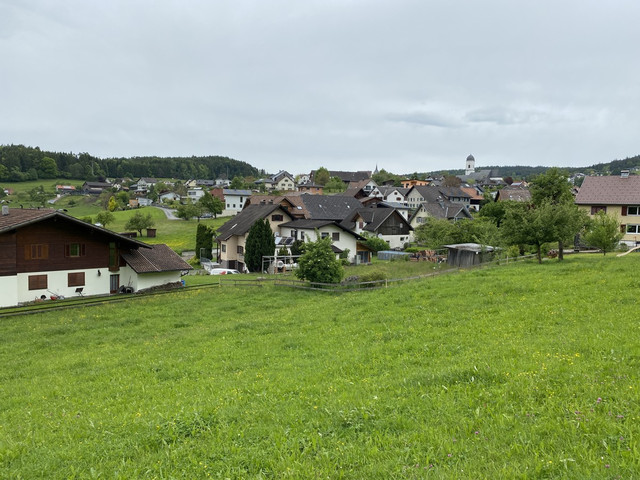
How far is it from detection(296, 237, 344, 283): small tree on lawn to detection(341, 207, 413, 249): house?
3807cm

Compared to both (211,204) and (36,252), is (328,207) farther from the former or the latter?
(36,252)

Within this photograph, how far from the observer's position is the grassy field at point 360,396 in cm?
642

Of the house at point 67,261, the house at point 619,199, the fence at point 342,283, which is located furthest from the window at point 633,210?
the house at point 67,261

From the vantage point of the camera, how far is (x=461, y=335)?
13617 mm

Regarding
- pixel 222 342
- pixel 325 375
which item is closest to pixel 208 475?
pixel 325 375

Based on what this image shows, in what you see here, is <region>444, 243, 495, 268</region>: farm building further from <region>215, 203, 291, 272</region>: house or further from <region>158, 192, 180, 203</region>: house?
<region>158, 192, 180, 203</region>: house

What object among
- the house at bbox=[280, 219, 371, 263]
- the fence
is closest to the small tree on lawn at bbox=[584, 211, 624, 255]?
the fence

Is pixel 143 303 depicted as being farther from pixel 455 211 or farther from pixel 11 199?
pixel 11 199

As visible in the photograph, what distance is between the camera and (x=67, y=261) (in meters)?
34.9

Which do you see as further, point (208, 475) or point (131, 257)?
point (131, 257)

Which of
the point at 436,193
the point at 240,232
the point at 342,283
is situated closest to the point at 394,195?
the point at 436,193

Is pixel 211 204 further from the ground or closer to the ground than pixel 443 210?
further from the ground

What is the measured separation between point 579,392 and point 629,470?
9.04 feet

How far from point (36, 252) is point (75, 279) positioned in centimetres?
364
